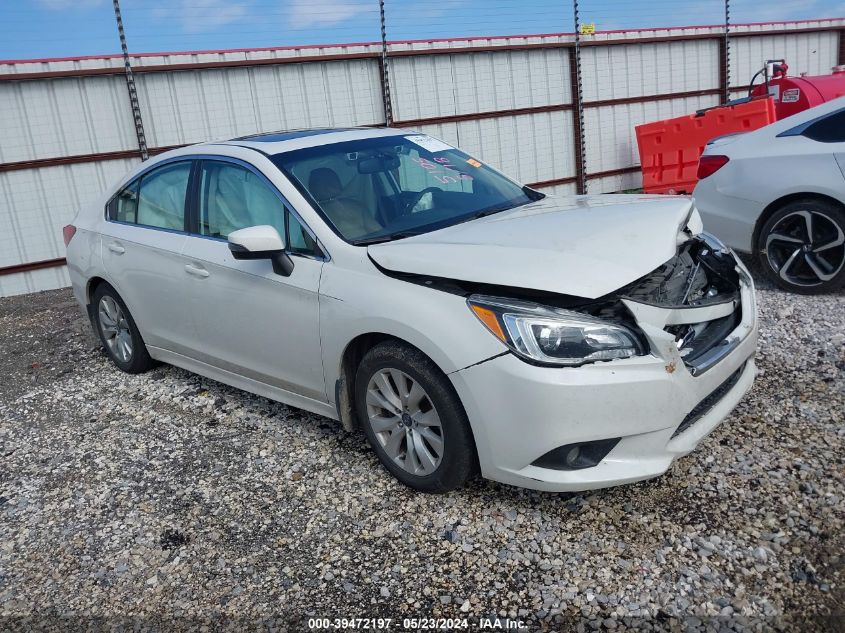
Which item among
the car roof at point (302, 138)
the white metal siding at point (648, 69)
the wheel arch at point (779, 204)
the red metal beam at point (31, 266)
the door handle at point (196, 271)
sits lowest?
the red metal beam at point (31, 266)

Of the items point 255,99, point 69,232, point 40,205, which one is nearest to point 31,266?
point 40,205

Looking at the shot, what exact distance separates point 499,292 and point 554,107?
11.3 meters

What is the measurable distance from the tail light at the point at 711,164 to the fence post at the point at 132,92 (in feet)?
→ 24.2

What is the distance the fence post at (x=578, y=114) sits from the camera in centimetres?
1326

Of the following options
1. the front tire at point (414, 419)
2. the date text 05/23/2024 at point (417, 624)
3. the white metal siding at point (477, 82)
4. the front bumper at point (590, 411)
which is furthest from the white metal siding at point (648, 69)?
the date text 05/23/2024 at point (417, 624)

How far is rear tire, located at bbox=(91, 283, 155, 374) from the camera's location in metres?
5.07

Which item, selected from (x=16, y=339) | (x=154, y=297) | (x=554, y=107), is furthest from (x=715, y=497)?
(x=554, y=107)

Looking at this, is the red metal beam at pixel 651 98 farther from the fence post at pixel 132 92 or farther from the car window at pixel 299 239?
the car window at pixel 299 239

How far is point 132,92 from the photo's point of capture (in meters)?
9.83

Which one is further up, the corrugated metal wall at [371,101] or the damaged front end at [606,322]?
the corrugated metal wall at [371,101]

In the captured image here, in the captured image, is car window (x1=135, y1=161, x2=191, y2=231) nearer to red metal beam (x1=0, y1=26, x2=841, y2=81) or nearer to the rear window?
the rear window

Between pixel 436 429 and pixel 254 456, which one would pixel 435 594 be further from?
pixel 254 456

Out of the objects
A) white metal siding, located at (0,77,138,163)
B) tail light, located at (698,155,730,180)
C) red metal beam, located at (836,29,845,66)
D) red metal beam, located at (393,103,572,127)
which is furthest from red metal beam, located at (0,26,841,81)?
tail light, located at (698,155,730,180)

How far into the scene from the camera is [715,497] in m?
3.09
